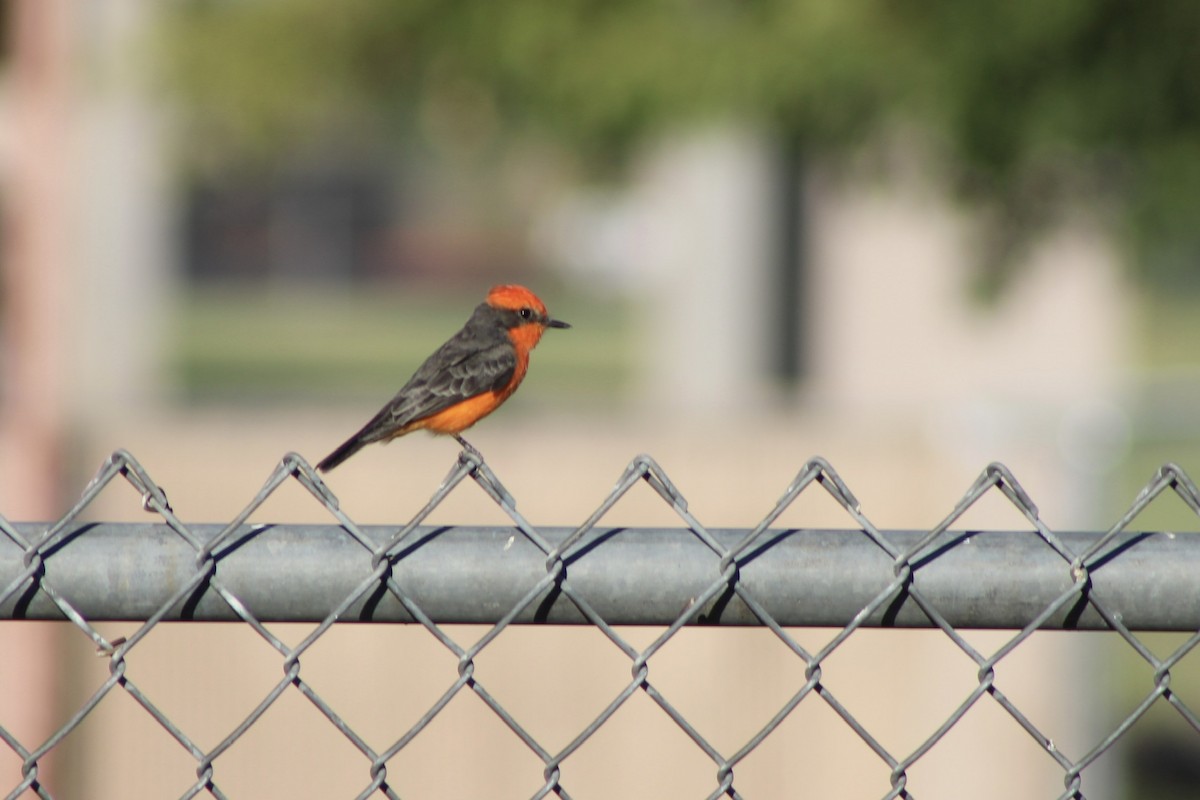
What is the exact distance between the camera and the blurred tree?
209 inches

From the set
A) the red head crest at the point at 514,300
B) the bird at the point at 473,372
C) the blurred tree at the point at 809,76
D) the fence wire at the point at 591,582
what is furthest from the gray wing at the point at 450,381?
the fence wire at the point at 591,582

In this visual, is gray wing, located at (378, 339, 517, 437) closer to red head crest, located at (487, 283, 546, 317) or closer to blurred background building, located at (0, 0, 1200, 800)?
red head crest, located at (487, 283, 546, 317)

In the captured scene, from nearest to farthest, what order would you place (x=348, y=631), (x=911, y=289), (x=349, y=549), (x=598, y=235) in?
(x=349, y=549) → (x=348, y=631) → (x=911, y=289) → (x=598, y=235)

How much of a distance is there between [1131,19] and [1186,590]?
3780 mm

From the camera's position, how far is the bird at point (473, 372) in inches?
194

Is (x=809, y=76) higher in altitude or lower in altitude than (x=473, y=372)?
higher

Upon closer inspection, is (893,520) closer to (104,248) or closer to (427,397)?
(427,397)

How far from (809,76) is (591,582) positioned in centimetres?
408

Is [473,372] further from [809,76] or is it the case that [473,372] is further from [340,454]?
[809,76]

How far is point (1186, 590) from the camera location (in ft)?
6.81

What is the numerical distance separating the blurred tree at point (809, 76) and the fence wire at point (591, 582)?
3.38 meters

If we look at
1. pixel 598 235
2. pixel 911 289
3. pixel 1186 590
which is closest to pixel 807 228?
pixel 911 289

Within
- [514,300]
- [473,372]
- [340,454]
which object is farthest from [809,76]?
[340,454]

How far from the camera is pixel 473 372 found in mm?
5039
